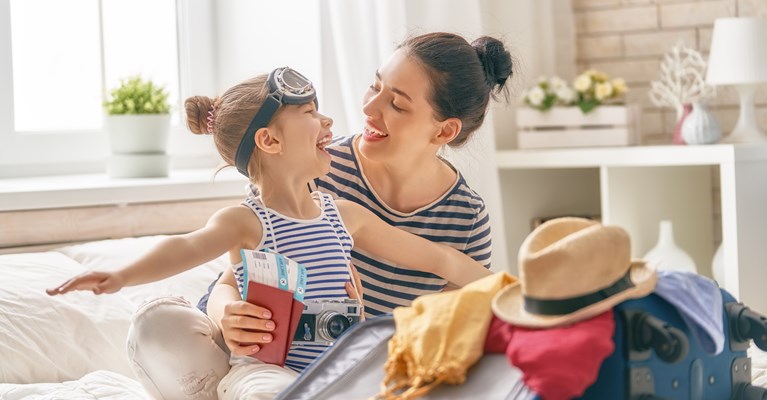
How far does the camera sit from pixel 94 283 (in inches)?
51.3

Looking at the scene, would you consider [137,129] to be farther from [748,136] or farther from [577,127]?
[748,136]

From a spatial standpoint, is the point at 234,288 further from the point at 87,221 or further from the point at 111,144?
the point at 111,144

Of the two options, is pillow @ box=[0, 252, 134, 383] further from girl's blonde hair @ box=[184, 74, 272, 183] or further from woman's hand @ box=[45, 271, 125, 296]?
woman's hand @ box=[45, 271, 125, 296]

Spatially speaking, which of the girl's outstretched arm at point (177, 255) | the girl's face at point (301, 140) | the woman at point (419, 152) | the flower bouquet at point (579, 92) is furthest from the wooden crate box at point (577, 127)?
the girl's outstretched arm at point (177, 255)

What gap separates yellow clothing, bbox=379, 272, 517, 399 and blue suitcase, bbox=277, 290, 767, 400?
0.08ft

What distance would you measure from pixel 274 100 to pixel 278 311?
35 cm

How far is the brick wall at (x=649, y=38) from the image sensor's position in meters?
3.21

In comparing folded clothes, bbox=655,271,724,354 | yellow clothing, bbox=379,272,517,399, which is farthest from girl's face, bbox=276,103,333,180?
folded clothes, bbox=655,271,724,354

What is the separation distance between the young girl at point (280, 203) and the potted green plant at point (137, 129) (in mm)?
1007

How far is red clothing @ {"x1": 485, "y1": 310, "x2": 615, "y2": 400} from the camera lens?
3.32 ft

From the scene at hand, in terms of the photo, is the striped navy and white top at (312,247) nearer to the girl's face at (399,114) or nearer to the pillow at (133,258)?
the girl's face at (399,114)

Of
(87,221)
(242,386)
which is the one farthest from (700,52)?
(242,386)

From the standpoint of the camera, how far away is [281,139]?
1620mm

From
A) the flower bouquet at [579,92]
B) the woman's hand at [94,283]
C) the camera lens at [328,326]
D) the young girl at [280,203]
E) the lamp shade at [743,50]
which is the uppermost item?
the lamp shade at [743,50]
